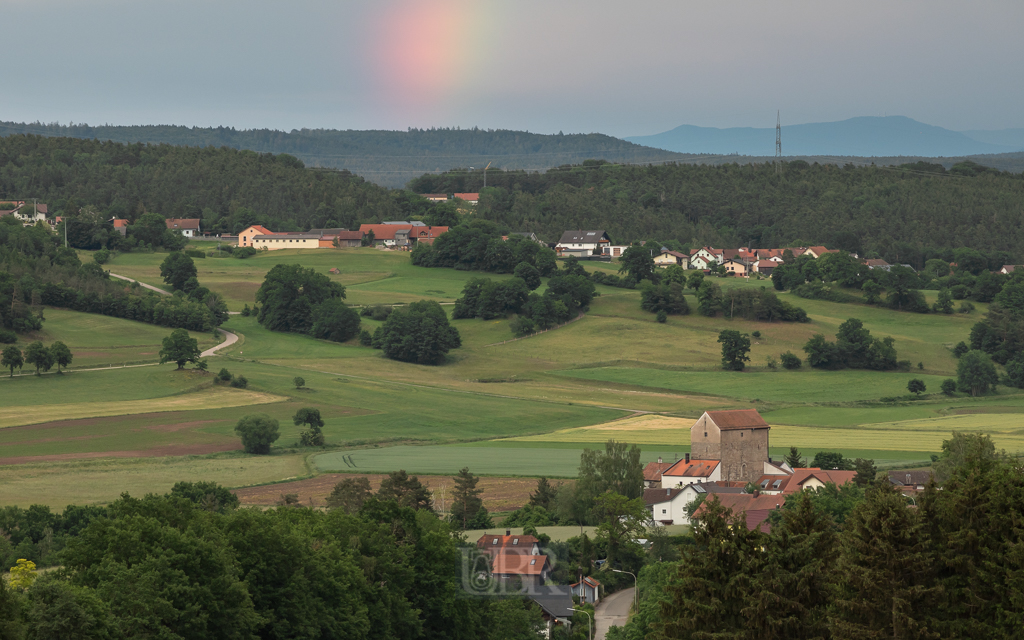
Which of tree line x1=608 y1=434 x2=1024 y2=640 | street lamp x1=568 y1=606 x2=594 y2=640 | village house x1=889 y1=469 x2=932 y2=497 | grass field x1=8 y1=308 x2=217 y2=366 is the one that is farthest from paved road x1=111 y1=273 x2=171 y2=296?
tree line x1=608 y1=434 x2=1024 y2=640

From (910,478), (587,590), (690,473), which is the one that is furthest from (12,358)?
(910,478)

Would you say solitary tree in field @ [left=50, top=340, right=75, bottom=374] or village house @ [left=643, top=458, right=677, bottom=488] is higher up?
solitary tree in field @ [left=50, top=340, right=75, bottom=374]

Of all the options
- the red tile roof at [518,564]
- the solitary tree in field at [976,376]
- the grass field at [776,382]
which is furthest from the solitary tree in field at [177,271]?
the red tile roof at [518,564]

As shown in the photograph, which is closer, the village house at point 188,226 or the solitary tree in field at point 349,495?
the solitary tree in field at point 349,495

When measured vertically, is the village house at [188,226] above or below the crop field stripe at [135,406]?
above

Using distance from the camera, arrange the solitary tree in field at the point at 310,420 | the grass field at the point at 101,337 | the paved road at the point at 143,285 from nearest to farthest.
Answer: the solitary tree in field at the point at 310,420 → the grass field at the point at 101,337 → the paved road at the point at 143,285

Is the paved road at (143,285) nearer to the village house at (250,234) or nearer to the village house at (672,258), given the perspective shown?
the village house at (250,234)

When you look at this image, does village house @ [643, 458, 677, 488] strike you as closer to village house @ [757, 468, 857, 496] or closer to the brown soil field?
village house @ [757, 468, 857, 496]

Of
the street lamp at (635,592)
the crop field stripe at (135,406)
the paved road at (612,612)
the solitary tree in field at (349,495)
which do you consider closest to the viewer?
the paved road at (612,612)
